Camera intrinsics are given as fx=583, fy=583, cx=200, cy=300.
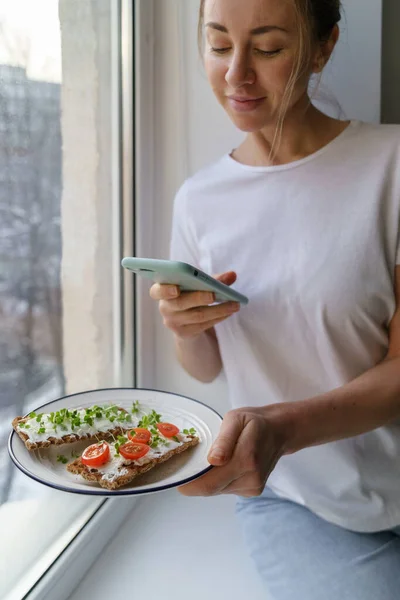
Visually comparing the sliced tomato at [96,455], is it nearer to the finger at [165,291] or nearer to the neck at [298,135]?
the finger at [165,291]

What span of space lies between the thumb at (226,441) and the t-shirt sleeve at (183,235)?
43 centimetres

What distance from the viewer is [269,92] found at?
902 millimetres

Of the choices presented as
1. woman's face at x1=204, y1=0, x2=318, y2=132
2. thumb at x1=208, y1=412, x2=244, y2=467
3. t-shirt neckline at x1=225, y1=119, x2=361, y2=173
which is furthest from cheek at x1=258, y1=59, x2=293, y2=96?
thumb at x1=208, y1=412, x2=244, y2=467

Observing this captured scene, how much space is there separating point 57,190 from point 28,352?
0.31m

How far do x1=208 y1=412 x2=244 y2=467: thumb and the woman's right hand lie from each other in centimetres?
20

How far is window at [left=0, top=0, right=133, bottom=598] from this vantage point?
96 cm

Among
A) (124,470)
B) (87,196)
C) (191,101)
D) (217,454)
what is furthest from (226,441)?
(191,101)

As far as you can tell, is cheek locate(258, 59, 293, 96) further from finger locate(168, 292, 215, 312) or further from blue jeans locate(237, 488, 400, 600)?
blue jeans locate(237, 488, 400, 600)

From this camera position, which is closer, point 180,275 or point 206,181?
point 180,275

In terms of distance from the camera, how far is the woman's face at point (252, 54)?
0.85 meters

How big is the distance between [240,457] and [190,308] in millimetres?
290

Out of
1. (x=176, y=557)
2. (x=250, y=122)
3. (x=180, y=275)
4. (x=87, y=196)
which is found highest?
(x=250, y=122)

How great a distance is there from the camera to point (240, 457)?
719mm

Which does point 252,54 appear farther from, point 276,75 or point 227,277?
point 227,277
